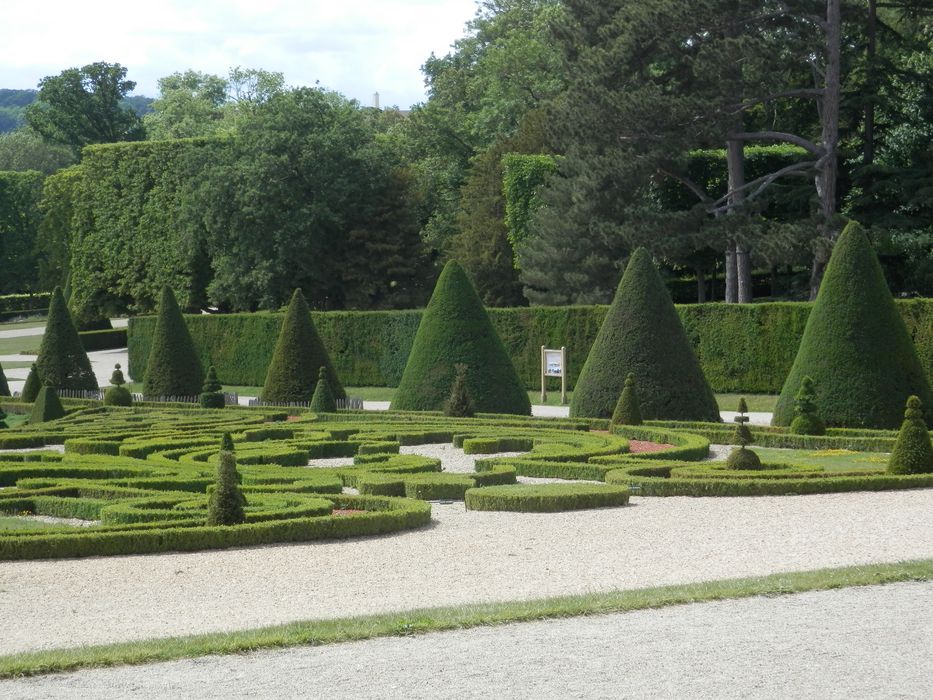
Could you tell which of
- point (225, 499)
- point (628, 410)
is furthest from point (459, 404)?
point (225, 499)

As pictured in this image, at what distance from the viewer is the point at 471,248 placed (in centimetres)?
5353

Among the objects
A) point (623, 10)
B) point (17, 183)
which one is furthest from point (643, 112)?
point (17, 183)

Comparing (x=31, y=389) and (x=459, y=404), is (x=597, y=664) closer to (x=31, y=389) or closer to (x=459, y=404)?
(x=459, y=404)

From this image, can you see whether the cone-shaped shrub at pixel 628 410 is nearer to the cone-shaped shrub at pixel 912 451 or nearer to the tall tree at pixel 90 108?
the cone-shaped shrub at pixel 912 451

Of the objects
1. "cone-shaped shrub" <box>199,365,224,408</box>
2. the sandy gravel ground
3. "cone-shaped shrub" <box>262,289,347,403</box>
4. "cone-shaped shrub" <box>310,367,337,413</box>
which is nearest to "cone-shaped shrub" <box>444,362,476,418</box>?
"cone-shaped shrub" <box>310,367,337,413</box>

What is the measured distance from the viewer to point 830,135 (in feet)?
127

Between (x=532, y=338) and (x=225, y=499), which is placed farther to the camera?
(x=532, y=338)

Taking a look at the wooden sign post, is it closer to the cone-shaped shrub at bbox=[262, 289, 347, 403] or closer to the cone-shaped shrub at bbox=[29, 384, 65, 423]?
the cone-shaped shrub at bbox=[262, 289, 347, 403]

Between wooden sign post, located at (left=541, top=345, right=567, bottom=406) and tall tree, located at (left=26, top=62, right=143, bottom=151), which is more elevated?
tall tree, located at (left=26, top=62, right=143, bottom=151)

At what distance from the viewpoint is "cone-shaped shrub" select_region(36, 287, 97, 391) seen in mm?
35094

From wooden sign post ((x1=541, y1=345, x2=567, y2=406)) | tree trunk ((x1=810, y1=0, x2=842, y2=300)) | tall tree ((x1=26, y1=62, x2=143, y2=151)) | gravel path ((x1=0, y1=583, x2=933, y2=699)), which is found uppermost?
tall tree ((x1=26, y1=62, x2=143, y2=151))

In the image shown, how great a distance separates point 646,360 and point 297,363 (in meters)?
9.23

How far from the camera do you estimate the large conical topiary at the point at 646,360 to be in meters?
24.5

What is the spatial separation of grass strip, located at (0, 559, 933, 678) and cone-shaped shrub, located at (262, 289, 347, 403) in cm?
2055
